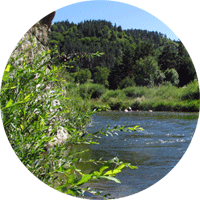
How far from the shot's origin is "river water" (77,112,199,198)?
223 cm

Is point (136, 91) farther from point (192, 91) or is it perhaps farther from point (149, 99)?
point (192, 91)

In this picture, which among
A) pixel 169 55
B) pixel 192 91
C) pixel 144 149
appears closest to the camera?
pixel 144 149

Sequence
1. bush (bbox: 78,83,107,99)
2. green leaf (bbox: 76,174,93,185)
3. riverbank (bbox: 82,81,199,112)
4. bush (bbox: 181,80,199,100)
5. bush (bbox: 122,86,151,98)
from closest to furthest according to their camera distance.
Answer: green leaf (bbox: 76,174,93,185), bush (bbox: 181,80,199,100), bush (bbox: 78,83,107,99), riverbank (bbox: 82,81,199,112), bush (bbox: 122,86,151,98)

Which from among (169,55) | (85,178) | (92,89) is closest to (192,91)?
(92,89)

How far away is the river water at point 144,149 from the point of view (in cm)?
223

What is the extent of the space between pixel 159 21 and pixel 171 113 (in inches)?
202

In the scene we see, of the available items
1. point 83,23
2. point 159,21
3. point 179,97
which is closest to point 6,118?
point 83,23

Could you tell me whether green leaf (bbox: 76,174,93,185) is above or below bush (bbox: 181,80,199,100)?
below

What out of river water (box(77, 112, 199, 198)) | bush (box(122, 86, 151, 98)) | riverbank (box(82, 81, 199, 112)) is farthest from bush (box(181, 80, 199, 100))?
bush (box(122, 86, 151, 98))

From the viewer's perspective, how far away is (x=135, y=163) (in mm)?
3164

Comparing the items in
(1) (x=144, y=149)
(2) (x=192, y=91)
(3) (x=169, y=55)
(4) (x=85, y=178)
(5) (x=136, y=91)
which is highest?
(3) (x=169, y=55)

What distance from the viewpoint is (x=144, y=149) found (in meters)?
3.93

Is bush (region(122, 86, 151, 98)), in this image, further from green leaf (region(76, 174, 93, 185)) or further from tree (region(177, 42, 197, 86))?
green leaf (region(76, 174, 93, 185))

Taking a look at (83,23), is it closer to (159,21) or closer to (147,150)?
(159,21)
